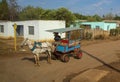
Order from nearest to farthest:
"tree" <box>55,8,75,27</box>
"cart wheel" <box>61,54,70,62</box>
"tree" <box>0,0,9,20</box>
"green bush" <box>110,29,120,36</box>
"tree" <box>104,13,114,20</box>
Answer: "cart wheel" <box>61,54,70,62</box>
"green bush" <box>110,29,120,36</box>
"tree" <box>55,8,75,27</box>
"tree" <box>0,0,9,20</box>
"tree" <box>104,13,114,20</box>

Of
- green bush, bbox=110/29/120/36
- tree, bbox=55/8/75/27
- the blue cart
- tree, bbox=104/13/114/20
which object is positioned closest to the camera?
the blue cart

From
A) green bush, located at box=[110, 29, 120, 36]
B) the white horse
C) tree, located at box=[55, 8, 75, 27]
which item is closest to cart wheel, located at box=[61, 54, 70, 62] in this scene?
the white horse

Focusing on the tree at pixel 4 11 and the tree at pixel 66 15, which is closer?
the tree at pixel 66 15

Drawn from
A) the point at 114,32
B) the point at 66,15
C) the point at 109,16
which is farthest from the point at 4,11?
the point at 109,16

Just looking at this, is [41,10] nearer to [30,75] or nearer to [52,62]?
[52,62]

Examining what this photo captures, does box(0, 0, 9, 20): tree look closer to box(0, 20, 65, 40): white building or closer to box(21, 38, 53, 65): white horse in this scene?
box(0, 20, 65, 40): white building

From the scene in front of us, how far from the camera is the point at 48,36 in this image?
3288cm

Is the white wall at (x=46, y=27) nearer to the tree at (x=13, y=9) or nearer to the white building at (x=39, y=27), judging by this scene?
the white building at (x=39, y=27)

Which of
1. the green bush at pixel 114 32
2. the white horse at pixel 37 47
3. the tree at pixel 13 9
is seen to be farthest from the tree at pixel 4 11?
the white horse at pixel 37 47

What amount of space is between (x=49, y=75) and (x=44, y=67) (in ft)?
6.53

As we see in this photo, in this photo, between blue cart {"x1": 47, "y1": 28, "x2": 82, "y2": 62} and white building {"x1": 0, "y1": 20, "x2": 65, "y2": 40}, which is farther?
white building {"x1": 0, "y1": 20, "x2": 65, "y2": 40}

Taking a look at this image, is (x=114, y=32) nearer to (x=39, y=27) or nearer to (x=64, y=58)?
(x=39, y=27)

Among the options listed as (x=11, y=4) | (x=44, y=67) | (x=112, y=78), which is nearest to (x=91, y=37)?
(x=44, y=67)

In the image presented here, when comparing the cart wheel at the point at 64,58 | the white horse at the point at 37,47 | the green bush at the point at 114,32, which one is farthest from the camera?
the green bush at the point at 114,32
